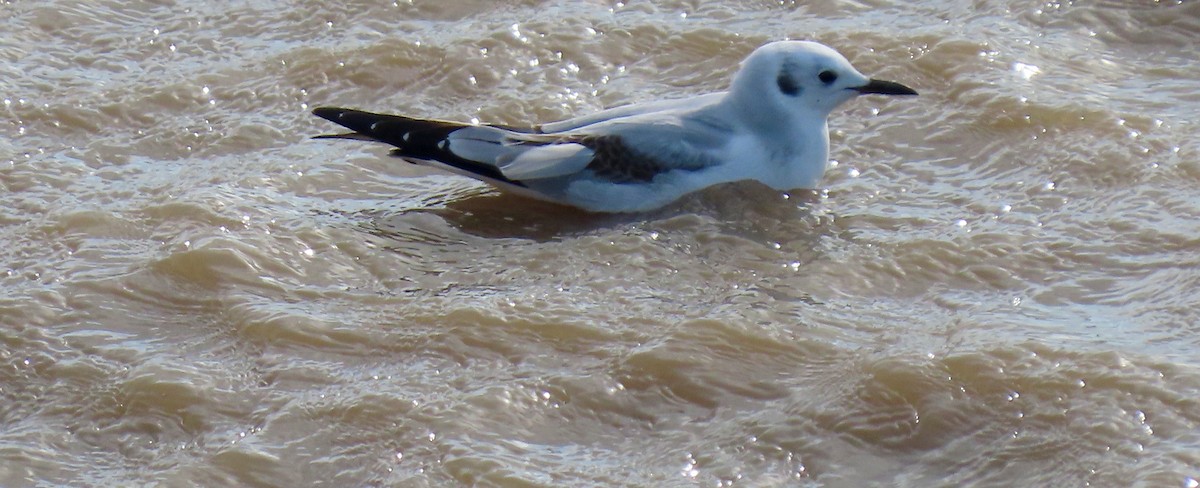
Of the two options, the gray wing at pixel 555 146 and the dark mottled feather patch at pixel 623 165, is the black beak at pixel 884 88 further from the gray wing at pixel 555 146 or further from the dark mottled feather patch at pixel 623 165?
the dark mottled feather patch at pixel 623 165

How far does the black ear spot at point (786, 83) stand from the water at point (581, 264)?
1.13ft

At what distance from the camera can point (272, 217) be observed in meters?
5.27

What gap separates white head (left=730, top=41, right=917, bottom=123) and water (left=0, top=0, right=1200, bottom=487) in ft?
0.90

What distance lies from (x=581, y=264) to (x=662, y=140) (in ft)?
2.07

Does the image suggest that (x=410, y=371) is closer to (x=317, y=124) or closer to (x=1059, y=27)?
(x=317, y=124)

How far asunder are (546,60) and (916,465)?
10.1ft

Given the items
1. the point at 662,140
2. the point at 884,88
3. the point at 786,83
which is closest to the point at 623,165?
the point at 662,140

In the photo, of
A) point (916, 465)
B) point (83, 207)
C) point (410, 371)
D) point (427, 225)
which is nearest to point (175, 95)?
point (83, 207)

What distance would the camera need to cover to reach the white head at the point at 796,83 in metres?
5.62

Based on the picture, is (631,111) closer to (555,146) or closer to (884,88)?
(555,146)

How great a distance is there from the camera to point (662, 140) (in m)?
5.41

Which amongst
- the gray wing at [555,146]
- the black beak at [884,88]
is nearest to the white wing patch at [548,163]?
the gray wing at [555,146]

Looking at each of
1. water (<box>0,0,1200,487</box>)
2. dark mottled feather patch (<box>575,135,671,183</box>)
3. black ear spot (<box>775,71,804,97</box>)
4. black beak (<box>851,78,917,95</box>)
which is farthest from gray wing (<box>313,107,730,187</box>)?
black beak (<box>851,78,917,95</box>)

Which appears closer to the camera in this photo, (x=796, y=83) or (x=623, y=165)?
(x=623, y=165)
